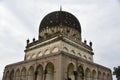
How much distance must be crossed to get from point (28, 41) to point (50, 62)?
10.6m

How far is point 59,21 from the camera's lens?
93.6ft

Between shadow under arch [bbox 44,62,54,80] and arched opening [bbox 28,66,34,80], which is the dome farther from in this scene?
shadow under arch [bbox 44,62,54,80]

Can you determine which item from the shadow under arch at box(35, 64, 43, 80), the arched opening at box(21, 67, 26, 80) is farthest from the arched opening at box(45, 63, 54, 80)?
the arched opening at box(21, 67, 26, 80)

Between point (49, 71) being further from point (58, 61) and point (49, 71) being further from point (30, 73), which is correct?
point (30, 73)

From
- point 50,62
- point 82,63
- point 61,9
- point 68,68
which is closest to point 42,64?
point 50,62

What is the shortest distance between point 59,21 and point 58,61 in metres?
10.5

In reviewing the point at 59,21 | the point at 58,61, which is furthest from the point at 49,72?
the point at 59,21

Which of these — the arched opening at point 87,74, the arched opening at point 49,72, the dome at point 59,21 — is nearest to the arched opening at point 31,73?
the arched opening at point 49,72

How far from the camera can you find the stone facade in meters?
20.3

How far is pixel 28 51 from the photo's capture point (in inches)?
1131

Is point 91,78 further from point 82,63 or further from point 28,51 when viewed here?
point 28,51

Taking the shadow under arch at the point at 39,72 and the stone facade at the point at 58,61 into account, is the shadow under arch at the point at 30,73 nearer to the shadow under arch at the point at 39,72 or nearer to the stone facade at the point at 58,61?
the stone facade at the point at 58,61

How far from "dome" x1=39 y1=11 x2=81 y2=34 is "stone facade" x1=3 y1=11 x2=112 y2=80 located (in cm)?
64

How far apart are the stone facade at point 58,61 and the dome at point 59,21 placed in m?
0.64
